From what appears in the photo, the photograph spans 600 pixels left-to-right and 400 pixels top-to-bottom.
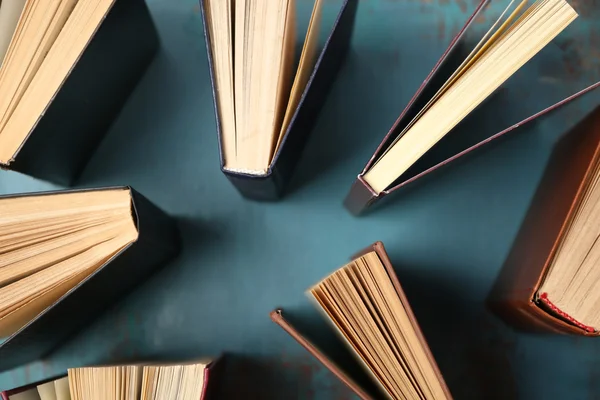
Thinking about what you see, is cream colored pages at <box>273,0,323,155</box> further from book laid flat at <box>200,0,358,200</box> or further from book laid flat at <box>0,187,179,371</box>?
book laid flat at <box>0,187,179,371</box>

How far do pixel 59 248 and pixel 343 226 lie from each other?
0.43 meters

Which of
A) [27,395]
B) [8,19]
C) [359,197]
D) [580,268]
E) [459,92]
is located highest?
[8,19]

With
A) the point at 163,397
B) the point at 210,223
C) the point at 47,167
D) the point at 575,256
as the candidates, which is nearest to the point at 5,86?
A: the point at 47,167

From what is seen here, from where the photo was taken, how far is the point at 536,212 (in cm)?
83

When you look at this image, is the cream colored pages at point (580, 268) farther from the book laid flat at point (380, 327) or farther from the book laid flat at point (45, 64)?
the book laid flat at point (45, 64)

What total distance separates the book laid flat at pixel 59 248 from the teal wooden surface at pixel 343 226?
16 centimetres

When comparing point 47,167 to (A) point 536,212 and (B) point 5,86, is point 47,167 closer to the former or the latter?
(B) point 5,86

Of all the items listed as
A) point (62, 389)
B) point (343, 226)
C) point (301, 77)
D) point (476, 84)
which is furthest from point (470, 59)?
point (62, 389)

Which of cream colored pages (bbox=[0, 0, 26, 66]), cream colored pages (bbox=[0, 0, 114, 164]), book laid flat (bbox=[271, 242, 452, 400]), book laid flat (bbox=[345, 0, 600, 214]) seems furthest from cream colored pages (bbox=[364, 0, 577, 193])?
cream colored pages (bbox=[0, 0, 26, 66])

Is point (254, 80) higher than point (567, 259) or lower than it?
higher

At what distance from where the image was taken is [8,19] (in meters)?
0.75

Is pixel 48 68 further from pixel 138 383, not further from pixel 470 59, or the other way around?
pixel 470 59

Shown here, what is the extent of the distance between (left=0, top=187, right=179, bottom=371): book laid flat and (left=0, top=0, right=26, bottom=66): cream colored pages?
0.23m

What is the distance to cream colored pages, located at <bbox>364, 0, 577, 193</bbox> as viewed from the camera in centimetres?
63
